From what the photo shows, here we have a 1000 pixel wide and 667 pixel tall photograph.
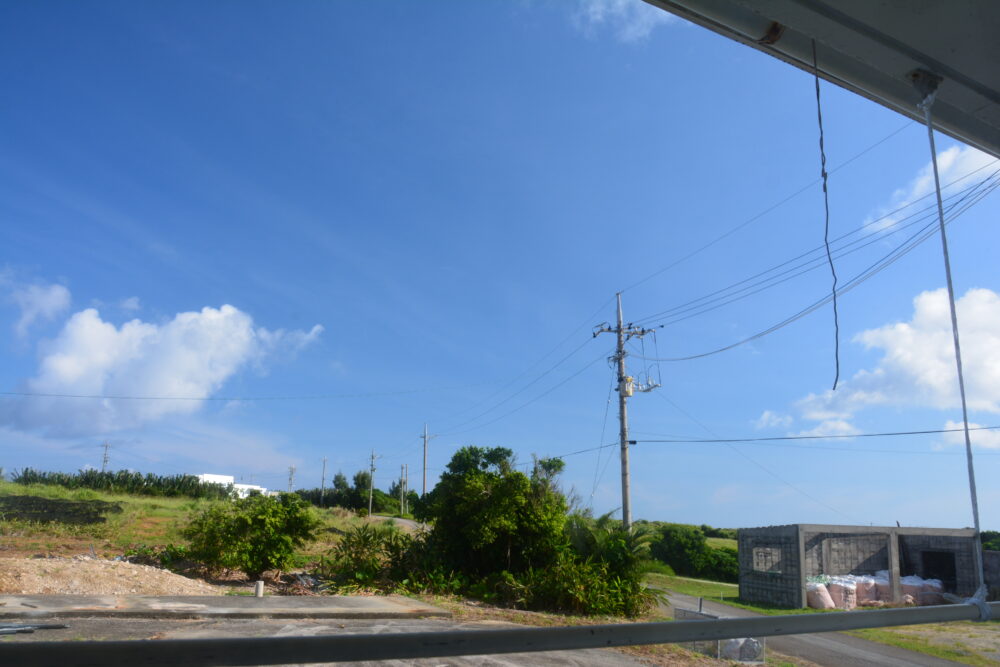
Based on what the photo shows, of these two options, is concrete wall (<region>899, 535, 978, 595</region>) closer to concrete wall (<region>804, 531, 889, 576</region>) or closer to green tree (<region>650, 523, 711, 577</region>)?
concrete wall (<region>804, 531, 889, 576</region>)

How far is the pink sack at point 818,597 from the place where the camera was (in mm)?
19125

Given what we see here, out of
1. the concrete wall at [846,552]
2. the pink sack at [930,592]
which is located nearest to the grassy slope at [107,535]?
the concrete wall at [846,552]

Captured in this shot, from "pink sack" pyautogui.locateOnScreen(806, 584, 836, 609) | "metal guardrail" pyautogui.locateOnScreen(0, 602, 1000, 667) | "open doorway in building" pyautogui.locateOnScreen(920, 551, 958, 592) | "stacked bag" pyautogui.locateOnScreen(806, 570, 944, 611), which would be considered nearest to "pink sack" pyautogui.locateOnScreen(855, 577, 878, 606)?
"stacked bag" pyautogui.locateOnScreen(806, 570, 944, 611)

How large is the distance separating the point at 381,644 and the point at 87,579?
12730mm

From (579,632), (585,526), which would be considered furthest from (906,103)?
(585,526)

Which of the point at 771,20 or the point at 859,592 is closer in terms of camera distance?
the point at 771,20

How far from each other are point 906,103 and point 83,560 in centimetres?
1430

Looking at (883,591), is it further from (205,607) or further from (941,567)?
(205,607)

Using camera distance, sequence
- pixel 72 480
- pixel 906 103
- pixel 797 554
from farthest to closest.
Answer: pixel 72 480 < pixel 797 554 < pixel 906 103

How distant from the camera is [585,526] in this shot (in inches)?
539

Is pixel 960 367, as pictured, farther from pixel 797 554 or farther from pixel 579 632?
pixel 797 554

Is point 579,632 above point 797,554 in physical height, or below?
above

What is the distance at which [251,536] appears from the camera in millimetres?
13305

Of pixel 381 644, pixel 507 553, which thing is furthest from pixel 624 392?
pixel 381 644
